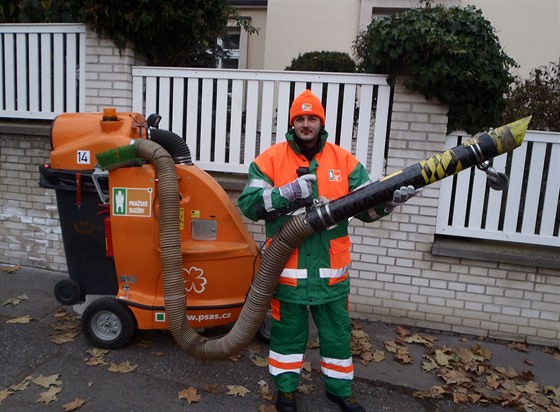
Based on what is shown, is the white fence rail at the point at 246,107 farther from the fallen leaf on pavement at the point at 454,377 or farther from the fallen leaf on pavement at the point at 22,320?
the fallen leaf on pavement at the point at 22,320

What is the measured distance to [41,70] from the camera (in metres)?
4.83

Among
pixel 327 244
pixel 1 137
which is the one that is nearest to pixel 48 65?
pixel 1 137

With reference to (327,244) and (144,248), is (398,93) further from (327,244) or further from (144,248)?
(144,248)

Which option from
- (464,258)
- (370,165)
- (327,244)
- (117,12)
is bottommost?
(464,258)

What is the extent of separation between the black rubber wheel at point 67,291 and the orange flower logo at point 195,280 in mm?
898

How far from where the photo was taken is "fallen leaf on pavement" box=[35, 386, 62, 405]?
2.86 m

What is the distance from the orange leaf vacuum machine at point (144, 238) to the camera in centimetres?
310

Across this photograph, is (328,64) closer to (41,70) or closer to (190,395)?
(41,70)

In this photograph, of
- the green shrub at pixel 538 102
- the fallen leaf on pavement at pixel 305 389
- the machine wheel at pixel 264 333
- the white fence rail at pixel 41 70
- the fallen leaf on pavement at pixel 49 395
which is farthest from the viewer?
the green shrub at pixel 538 102

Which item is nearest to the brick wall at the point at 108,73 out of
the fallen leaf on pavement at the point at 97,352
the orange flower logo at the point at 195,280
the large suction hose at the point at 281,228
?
the large suction hose at the point at 281,228

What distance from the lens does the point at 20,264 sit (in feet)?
16.7

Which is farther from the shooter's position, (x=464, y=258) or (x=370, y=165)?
(x=370, y=165)

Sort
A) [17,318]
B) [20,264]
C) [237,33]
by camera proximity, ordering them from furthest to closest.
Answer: [237,33] < [20,264] < [17,318]

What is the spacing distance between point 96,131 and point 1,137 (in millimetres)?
2270
